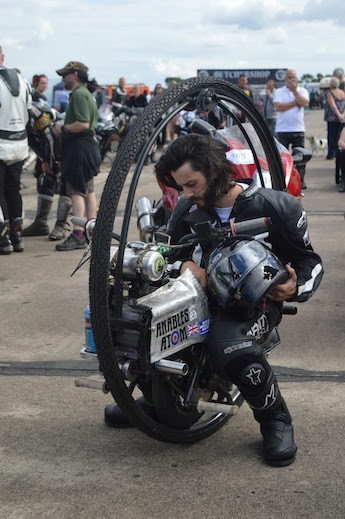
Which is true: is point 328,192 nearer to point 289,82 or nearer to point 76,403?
point 289,82

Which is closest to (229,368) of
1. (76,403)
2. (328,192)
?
(76,403)

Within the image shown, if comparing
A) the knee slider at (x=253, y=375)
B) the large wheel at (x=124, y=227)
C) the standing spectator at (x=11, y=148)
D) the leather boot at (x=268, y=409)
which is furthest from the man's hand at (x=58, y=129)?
the knee slider at (x=253, y=375)

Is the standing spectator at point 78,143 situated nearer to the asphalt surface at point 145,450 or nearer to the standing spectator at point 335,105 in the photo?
the asphalt surface at point 145,450

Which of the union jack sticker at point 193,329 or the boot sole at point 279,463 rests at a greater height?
the union jack sticker at point 193,329

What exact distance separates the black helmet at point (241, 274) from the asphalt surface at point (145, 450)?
718 mm

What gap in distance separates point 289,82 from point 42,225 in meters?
5.19

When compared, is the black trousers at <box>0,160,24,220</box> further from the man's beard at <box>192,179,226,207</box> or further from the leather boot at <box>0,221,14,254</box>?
the man's beard at <box>192,179,226,207</box>

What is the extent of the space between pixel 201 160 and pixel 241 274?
0.50 metres

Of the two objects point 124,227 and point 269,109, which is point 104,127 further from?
point 124,227

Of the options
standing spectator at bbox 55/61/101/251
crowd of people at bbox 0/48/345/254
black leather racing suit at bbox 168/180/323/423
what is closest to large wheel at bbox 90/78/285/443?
black leather racing suit at bbox 168/180/323/423

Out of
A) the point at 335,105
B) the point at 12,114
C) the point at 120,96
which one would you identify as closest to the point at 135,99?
the point at 120,96

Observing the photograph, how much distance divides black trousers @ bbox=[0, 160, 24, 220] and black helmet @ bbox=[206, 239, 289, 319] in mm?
5044

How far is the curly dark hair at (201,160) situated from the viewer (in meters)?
3.38

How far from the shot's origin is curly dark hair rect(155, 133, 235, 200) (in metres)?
3.38
